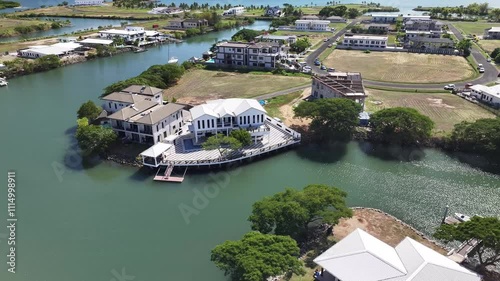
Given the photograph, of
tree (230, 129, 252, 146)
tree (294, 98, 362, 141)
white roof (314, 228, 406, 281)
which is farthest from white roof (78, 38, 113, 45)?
white roof (314, 228, 406, 281)

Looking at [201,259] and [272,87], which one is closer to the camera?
[201,259]

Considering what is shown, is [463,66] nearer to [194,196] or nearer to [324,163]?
[324,163]

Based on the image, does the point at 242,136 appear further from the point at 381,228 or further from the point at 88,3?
the point at 88,3

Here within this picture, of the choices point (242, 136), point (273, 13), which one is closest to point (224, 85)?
point (242, 136)

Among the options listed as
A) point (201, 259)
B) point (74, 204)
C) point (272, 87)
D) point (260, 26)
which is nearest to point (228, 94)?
point (272, 87)

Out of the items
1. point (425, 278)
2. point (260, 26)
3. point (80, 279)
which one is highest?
point (260, 26)

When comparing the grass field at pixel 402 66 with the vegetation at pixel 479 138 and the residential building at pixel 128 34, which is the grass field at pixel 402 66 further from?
the residential building at pixel 128 34
